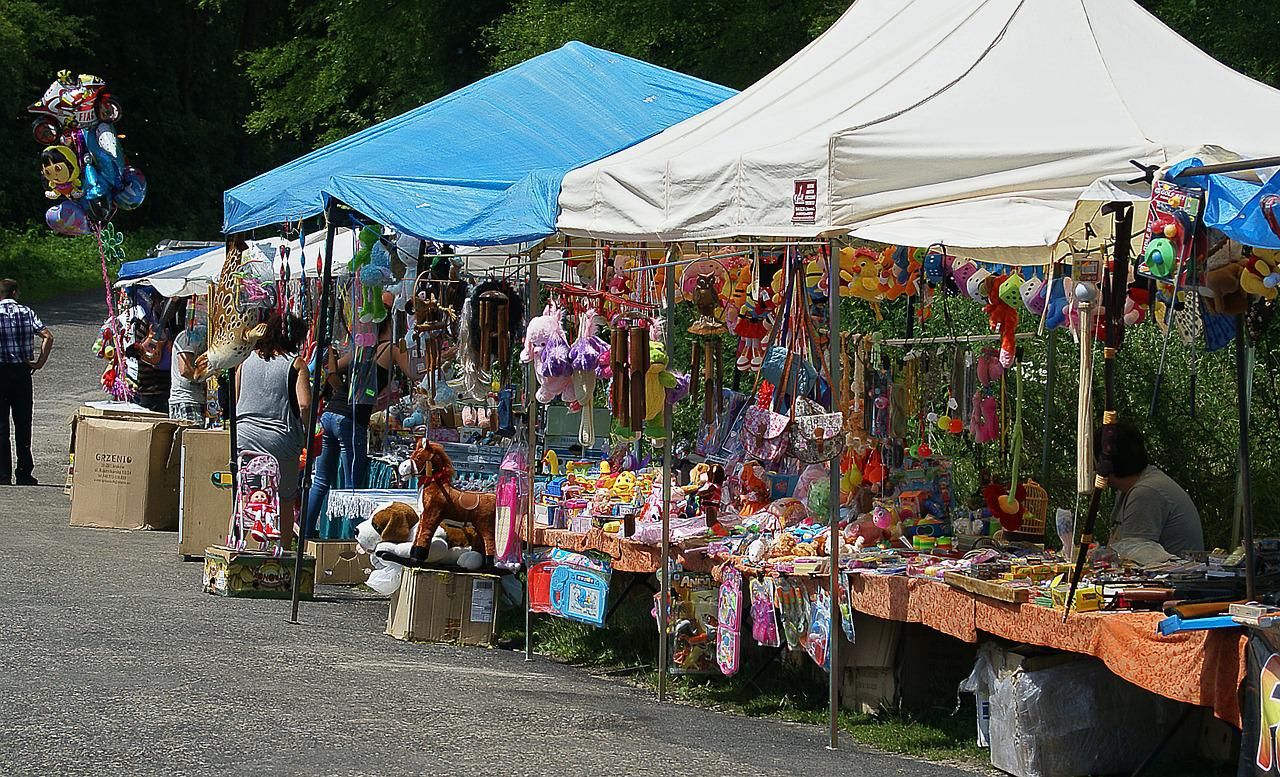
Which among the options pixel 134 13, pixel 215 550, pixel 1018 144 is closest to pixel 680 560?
pixel 1018 144

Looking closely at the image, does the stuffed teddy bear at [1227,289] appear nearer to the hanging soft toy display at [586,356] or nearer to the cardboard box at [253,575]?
the hanging soft toy display at [586,356]

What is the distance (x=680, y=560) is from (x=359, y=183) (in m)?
2.87

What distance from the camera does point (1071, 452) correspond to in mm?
10969

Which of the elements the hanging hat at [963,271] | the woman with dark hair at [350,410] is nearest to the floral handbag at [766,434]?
the hanging hat at [963,271]

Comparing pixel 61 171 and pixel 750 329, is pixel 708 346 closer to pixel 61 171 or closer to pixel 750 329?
pixel 750 329

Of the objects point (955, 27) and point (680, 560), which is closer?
point (955, 27)

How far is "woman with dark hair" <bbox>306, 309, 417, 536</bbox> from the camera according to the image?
11453 millimetres

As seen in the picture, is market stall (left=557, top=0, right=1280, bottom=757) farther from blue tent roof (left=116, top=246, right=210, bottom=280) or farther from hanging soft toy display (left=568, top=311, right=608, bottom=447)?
blue tent roof (left=116, top=246, right=210, bottom=280)

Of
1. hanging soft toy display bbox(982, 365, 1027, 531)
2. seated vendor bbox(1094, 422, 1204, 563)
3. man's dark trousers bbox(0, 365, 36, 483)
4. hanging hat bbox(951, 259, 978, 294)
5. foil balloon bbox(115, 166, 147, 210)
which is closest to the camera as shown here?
seated vendor bbox(1094, 422, 1204, 563)

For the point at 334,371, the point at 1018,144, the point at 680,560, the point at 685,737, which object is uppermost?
the point at 1018,144

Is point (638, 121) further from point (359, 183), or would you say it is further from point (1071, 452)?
point (1071, 452)

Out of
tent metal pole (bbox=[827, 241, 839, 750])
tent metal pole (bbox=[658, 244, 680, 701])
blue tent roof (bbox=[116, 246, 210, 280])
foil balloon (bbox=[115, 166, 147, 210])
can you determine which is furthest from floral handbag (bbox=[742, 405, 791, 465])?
blue tent roof (bbox=[116, 246, 210, 280])

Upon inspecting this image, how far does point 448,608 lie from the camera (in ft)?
29.2

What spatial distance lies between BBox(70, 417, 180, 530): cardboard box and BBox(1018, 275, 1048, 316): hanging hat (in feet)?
26.5
